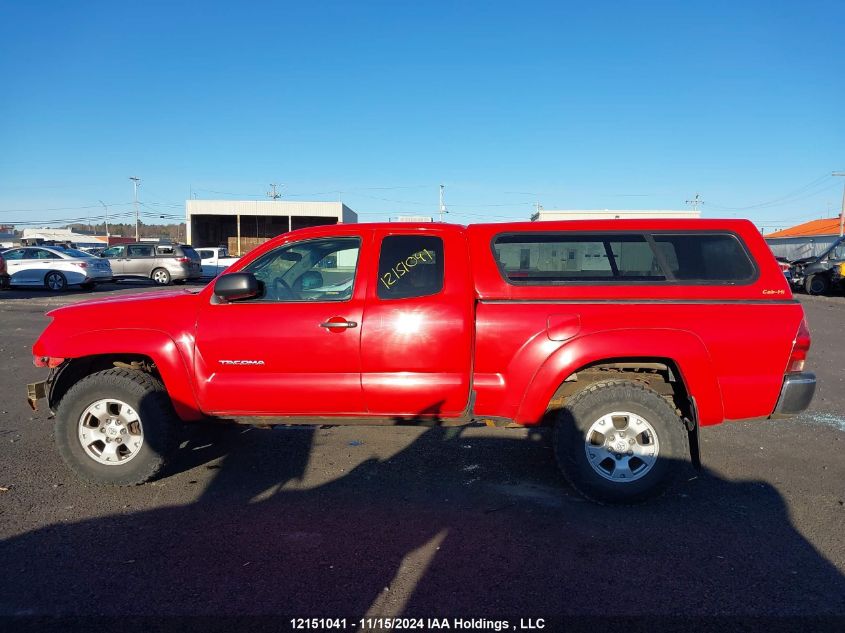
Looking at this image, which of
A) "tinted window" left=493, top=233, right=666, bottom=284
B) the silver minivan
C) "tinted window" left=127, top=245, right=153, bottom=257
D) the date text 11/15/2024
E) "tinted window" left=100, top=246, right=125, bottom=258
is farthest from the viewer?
→ "tinted window" left=100, top=246, right=125, bottom=258

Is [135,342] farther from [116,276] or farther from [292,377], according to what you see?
[116,276]

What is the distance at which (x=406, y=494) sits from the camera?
13.8 ft

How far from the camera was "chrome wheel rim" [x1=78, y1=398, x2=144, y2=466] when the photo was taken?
4277 mm

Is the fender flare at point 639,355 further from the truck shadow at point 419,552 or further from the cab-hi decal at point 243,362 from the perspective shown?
the cab-hi decal at point 243,362

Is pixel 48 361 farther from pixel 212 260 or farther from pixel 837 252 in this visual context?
pixel 212 260

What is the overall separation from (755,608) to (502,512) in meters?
1.52

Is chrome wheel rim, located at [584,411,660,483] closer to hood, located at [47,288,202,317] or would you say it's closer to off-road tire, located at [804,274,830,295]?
hood, located at [47,288,202,317]

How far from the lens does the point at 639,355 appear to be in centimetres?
388

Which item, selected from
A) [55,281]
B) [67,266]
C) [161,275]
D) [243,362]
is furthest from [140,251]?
[243,362]

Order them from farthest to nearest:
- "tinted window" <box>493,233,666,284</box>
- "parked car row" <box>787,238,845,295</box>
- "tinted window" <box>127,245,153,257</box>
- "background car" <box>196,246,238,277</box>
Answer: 1. "background car" <box>196,246,238,277</box>
2. "tinted window" <box>127,245,153,257</box>
3. "parked car row" <box>787,238,845,295</box>
4. "tinted window" <box>493,233,666,284</box>

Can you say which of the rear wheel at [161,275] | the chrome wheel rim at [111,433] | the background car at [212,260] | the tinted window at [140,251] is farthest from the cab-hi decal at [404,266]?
the background car at [212,260]

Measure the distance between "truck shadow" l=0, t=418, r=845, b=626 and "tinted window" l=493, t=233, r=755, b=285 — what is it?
157 centimetres

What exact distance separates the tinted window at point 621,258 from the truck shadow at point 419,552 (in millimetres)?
1574

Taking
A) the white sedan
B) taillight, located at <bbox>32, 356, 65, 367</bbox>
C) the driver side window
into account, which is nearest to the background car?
the white sedan
